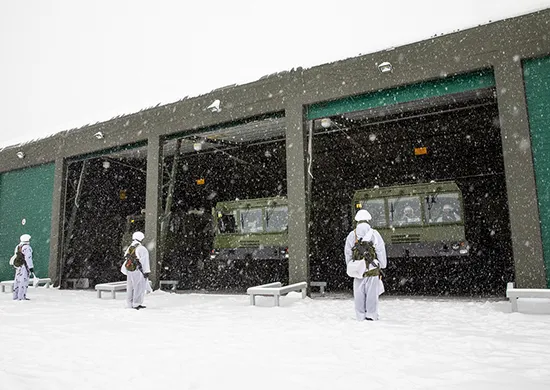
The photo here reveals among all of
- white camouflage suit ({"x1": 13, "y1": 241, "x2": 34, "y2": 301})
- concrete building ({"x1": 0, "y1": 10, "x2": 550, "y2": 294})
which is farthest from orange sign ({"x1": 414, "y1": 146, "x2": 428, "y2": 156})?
white camouflage suit ({"x1": 13, "y1": 241, "x2": 34, "y2": 301})

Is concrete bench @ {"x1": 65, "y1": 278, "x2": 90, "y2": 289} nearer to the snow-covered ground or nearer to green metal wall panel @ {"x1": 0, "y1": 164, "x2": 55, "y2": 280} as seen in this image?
green metal wall panel @ {"x1": 0, "y1": 164, "x2": 55, "y2": 280}

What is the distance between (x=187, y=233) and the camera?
15805 mm

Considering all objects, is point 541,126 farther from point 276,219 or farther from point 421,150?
point 276,219

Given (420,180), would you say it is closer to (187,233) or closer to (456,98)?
(456,98)

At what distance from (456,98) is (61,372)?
11.1m

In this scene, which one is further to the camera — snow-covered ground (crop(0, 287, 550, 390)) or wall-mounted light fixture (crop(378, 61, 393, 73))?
wall-mounted light fixture (crop(378, 61, 393, 73))

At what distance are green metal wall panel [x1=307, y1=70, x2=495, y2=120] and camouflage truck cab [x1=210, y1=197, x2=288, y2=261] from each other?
145 inches

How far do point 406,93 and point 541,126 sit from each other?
2.82 meters

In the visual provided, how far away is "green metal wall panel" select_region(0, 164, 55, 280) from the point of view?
51.2 feet

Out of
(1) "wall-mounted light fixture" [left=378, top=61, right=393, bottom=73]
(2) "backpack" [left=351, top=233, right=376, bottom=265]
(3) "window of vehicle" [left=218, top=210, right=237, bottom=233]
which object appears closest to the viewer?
(2) "backpack" [left=351, top=233, right=376, bottom=265]

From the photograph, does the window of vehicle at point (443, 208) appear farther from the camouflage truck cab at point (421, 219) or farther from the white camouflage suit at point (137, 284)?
the white camouflage suit at point (137, 284)

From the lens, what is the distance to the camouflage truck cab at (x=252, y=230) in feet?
42.9

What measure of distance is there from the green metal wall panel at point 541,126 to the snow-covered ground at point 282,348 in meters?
1.83

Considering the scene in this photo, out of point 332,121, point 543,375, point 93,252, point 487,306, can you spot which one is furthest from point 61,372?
point 93,252
